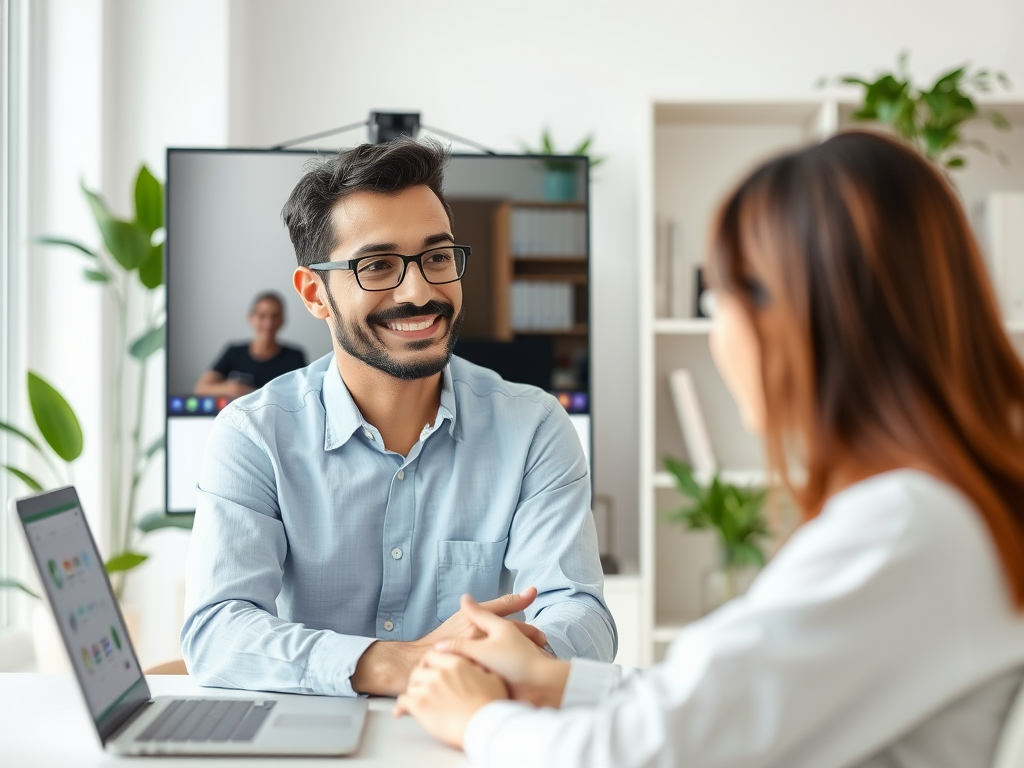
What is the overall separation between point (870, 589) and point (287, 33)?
124 inches

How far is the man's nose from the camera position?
1.63m

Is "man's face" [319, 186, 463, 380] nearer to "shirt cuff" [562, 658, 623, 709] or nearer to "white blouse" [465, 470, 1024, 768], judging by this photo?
"shirt cuff" [562, 658, 623, 709]

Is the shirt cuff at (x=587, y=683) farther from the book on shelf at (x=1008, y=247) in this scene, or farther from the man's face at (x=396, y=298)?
the book on shelf at (x=1008, y=247)

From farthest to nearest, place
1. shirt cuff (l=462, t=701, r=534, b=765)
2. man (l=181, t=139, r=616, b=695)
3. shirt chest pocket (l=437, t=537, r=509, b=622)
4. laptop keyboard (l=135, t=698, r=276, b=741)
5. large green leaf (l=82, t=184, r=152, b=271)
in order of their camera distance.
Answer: large green leaf (l=82, t=184, r=152, b=271), shirt chest pocket (l=437, t=537, r=509, b=622), man (l=181, t=139, r=616, b=695), laptop keyboard (l=135, t=698, r=276, b=741), shirt cuff (l=462, t=701, r=534, b=765)

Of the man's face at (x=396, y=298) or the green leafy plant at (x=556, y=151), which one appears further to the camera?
the green leafy plant at (x=556, y=151)

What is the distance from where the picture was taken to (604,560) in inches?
120

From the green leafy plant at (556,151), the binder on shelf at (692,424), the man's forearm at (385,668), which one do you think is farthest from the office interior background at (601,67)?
the man's forearm at (385,668)

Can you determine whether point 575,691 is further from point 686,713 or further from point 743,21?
point 743,21

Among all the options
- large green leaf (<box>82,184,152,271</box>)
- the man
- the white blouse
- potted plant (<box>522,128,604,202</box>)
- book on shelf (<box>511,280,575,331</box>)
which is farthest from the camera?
book on shelf (<box>511,280,575,331</box>)

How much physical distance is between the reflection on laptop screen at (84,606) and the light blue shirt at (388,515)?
258 millimetres

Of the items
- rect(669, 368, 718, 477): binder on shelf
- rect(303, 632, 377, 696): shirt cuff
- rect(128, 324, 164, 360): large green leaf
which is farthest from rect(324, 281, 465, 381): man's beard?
rect(669, 368, 718, 477): binder on shelf

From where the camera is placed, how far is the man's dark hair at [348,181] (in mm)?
1658

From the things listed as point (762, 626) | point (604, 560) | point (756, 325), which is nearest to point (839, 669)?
point (762, 626)

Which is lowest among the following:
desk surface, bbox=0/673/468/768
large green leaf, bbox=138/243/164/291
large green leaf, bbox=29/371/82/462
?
desk surface, bbox=0/673/468/768
